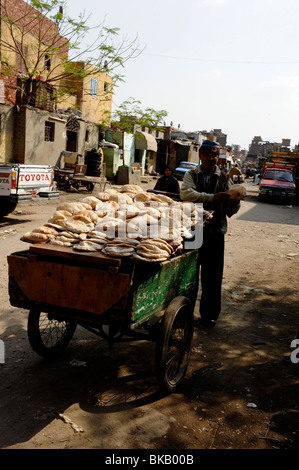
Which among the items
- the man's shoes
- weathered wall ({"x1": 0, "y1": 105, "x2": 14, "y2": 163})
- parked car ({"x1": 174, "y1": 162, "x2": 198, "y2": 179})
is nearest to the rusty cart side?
the man's shoes

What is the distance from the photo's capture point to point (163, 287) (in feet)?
9.87

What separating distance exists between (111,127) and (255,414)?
97.3 ft

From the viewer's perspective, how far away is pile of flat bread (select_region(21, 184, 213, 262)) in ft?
9.06

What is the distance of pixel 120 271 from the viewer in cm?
263

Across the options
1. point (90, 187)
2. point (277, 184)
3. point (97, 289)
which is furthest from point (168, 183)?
point (277, 184)

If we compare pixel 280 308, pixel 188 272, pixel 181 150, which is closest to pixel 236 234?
pixel 280 308

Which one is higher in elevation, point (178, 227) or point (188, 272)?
point (178, 227)

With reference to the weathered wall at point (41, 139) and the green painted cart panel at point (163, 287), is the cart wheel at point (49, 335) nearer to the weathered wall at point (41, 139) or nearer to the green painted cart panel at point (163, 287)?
the green painted cart panel at point (163, 287)

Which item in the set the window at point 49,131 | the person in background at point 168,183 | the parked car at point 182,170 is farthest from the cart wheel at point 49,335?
the parked car at point 182,170

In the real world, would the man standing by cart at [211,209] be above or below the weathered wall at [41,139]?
below

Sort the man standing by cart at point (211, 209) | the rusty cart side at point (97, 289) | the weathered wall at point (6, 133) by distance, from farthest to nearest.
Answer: the weathered wall at point (6, 133)
the man standing by cart at point (211, 209)
the rusty cart side at point (97, 289)

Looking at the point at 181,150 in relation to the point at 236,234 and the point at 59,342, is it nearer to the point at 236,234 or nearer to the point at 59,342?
the point at 236,234

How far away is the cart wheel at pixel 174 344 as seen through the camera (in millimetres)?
2948

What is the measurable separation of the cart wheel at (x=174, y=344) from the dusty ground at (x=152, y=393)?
0.49ft
